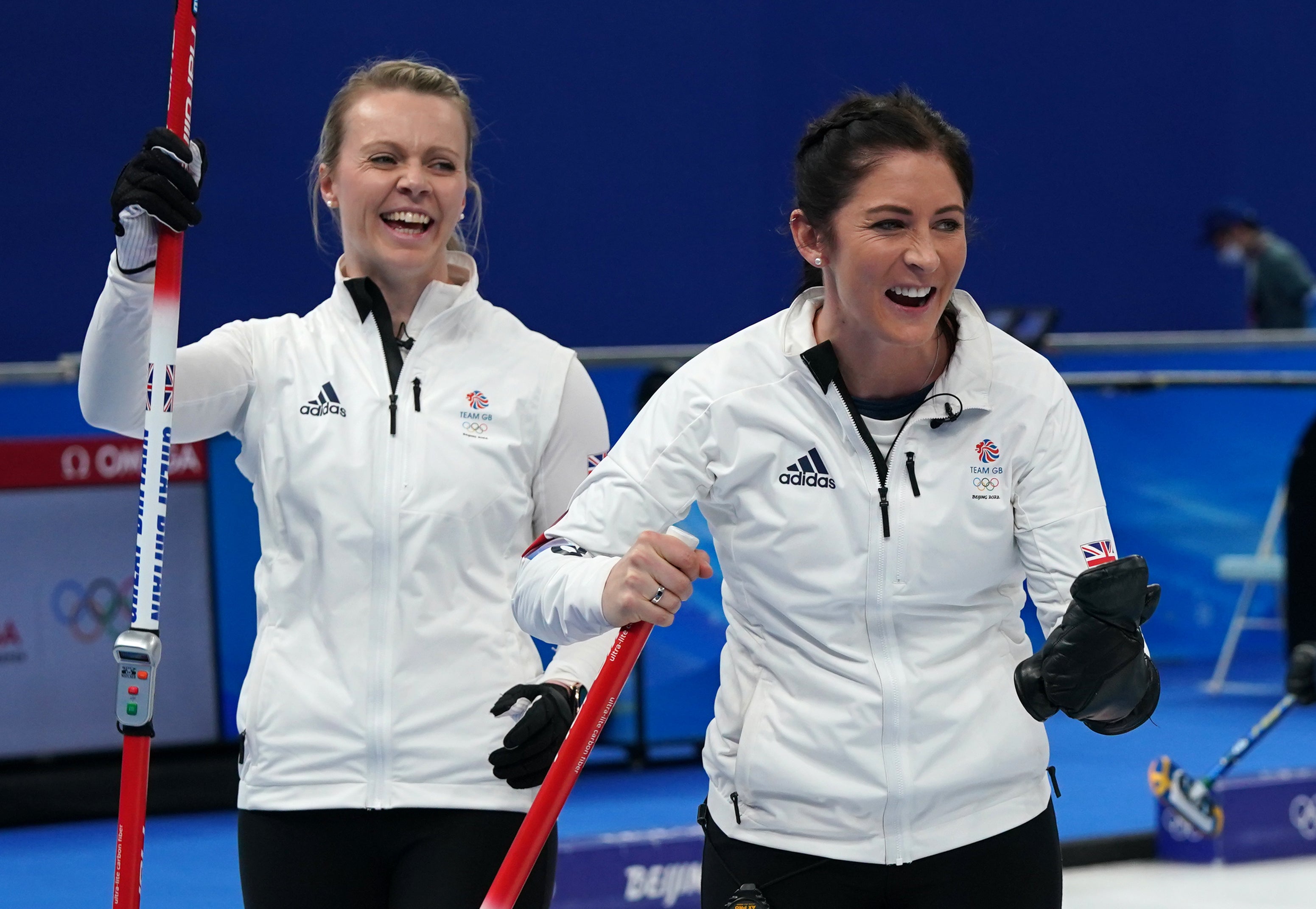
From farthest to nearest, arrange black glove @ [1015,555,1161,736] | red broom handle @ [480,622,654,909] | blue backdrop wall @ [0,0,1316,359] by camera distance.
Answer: blue backdrop wall @ [0,0,1316,359]
red broom handle @ [480,622,654,909]
black glove @ [1015,555,1161,736]

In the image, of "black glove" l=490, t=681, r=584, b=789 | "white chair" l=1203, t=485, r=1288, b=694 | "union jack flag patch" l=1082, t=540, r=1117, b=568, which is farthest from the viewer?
"white chair" l=1203, t=485, r=1288, b=694

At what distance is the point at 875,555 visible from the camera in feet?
7.02

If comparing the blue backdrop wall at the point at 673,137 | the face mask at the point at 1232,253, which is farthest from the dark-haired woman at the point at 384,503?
the face mask at the point at 1232,253

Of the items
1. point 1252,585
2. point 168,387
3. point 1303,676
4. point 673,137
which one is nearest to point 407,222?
point 168,387

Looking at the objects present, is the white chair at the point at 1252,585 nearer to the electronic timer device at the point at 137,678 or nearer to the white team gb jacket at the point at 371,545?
the white team gb jacket at the point at 371,545

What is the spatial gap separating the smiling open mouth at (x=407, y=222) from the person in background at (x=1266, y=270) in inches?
418

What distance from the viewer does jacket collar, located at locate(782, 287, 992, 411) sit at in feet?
7.20

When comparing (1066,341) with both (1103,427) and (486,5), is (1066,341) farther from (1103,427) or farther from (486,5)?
(486,5)

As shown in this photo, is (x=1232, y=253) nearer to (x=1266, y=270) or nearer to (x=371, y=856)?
(x=1266, y=270)

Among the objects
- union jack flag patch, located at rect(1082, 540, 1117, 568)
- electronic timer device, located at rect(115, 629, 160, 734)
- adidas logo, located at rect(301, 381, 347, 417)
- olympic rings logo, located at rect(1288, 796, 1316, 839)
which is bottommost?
olympic rings logo, located at rect(1288, 796, 1316, 839)

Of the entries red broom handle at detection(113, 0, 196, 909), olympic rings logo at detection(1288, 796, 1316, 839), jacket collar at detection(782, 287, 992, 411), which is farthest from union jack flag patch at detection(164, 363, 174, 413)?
olympic rings logo at detection(1288, 796, 1316, 839)

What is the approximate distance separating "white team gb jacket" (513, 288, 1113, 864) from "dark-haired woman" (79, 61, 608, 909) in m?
0.34

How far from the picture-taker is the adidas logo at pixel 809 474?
2.18 m

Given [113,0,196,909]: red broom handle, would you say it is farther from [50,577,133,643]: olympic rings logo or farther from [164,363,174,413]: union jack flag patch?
[50,577,133,643]: olympic rings logo
